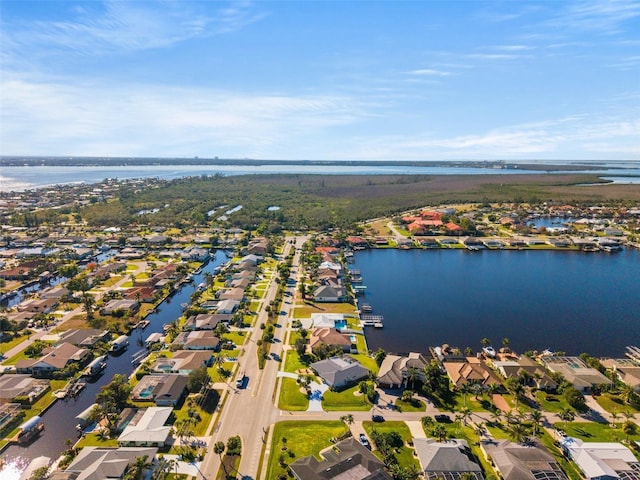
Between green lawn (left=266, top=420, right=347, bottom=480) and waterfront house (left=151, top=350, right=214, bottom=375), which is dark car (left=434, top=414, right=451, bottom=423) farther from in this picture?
waterfront house (left=151, top=350, right=214, bottom=375)

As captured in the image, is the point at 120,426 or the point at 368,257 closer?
the point at 120,426

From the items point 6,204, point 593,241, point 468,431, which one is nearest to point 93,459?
point 468,431

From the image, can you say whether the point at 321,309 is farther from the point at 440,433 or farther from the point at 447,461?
the point at 447,461

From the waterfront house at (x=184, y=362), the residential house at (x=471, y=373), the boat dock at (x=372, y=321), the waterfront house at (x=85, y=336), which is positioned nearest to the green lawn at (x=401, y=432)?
the residential house at (x=471, y=373)

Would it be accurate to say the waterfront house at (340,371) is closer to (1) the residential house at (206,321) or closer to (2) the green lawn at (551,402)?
(1) the residential house at (206,321)

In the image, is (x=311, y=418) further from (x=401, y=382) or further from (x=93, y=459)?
(x=93, y=459)

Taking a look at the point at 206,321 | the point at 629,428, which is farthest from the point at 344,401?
the point at 629,428

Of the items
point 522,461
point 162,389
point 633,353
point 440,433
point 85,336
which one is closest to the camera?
point 522,461
